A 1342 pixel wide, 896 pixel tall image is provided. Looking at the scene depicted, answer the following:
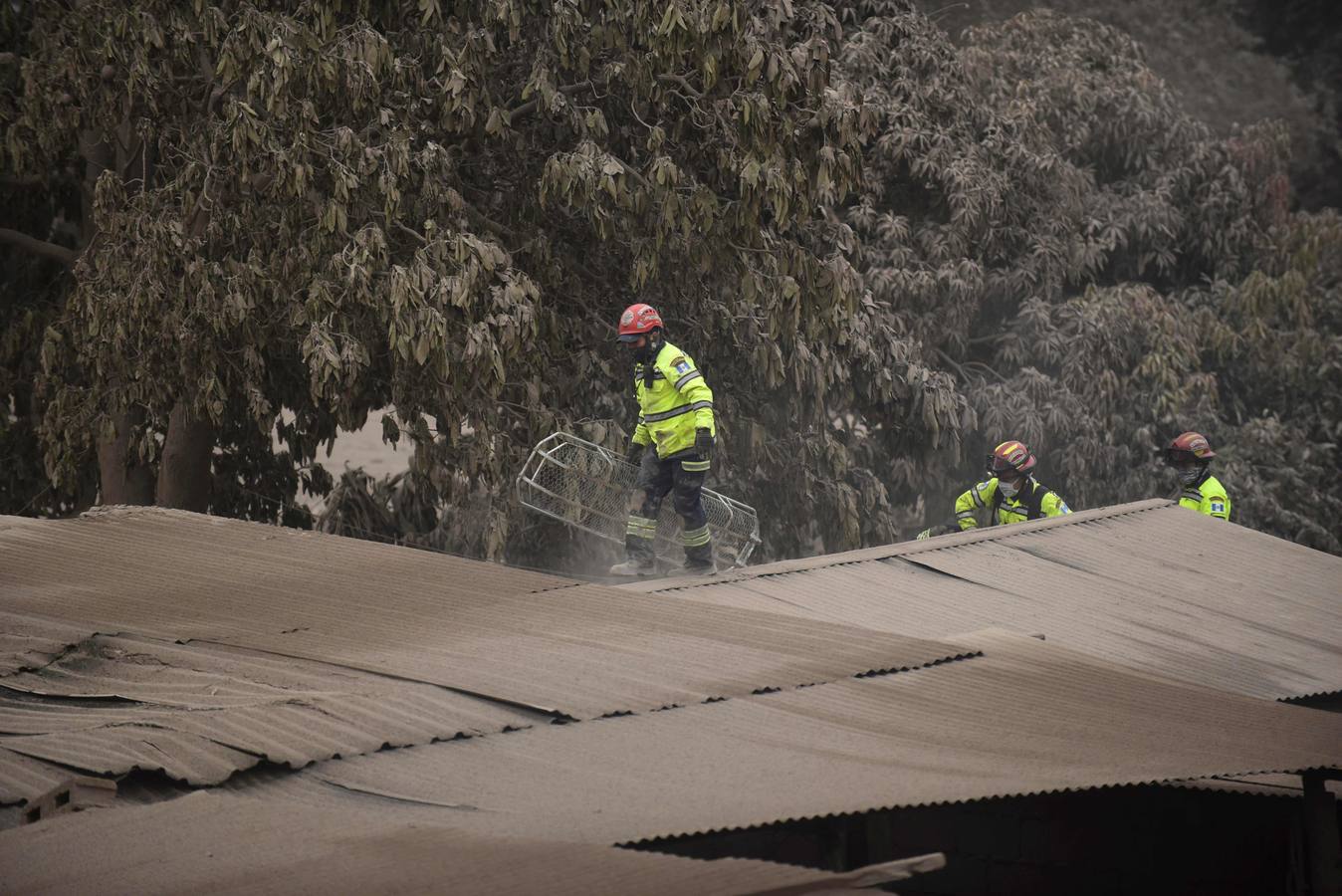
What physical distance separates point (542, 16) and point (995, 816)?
23.9 ft

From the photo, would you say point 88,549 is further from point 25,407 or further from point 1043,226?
point 1043,226

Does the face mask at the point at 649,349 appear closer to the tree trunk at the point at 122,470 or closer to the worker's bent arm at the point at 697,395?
the worker's bent arm at the point at 697,395

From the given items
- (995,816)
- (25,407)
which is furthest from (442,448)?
(995,816)

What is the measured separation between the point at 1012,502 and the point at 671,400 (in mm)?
3404

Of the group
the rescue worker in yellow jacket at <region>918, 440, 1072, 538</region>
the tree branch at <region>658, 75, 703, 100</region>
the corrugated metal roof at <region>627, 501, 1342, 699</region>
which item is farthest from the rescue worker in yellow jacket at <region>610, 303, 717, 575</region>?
the tree branch at <region>658, 75, 703, 100</region>

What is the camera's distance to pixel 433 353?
404 inches

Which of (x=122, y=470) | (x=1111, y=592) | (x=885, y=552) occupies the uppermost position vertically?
(x=122, y=470)

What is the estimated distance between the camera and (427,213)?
11.1 m

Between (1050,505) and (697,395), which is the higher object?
(697,395)

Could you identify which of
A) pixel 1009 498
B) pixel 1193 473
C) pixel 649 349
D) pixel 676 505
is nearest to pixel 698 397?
pixel 649 349

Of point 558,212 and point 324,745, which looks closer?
point 324,745

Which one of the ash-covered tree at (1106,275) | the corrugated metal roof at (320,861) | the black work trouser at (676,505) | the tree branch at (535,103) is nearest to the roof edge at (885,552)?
the black work trouser at (676,505)

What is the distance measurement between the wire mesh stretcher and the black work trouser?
0.40 meters

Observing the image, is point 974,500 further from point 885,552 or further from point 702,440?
point 702,440
